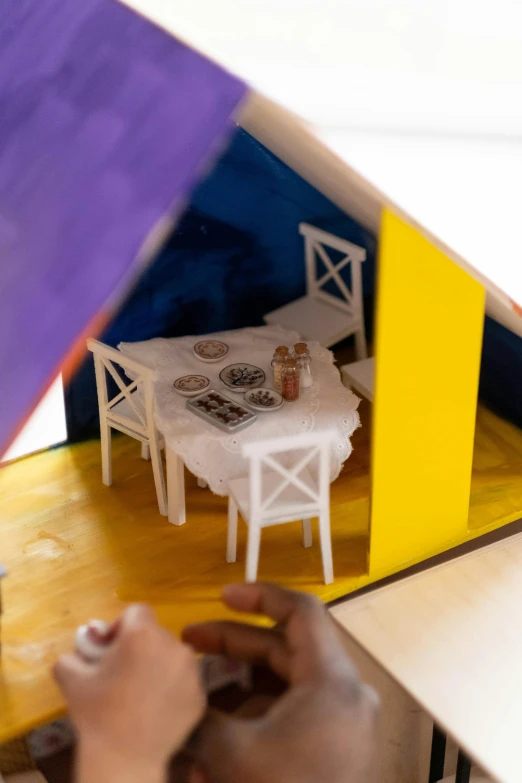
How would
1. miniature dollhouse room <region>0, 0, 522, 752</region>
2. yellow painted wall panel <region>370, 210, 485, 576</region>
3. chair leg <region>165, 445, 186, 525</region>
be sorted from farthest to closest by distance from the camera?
chair leg <region>165, 445, 186, 525</region> < miniature dollhouse room <region>0, 0, 522, 752</region> < yellow painted wall panel <region>370, 210, 485, 576</region>

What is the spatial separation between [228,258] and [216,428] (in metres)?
1.26

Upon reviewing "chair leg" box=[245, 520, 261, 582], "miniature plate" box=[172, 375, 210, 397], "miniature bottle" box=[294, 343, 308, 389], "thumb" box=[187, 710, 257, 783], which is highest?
"miniature bottle" box=[294, 343, 308, 389]

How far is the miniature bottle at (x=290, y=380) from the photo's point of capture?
10.8 feet

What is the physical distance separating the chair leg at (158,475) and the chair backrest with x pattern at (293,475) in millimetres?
507

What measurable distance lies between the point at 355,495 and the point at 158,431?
850 mm

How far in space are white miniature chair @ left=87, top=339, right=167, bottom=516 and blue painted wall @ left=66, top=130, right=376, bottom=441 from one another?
1.33 ft

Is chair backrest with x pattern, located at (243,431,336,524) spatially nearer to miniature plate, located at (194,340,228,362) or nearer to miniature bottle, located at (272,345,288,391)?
miniature bottle, located at (272,345,288,391)

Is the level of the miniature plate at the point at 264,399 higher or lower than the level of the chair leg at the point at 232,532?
higher

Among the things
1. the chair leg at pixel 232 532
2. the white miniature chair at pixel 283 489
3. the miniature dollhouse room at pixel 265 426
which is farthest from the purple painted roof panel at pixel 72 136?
the chair leg at pixel 232 532

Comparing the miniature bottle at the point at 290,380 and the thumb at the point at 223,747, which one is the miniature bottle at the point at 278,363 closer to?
the miniature bottle at the point at 290,380

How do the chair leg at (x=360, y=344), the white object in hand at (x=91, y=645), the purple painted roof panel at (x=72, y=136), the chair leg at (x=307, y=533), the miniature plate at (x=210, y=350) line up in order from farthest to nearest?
the chair leg at (x=360, y=344) < the miniature plate at (x=210, y=350) < the chair leg at (x=307, y=533) < the purple painted roof panel at (x=72, y=136) < the white object in hand at (x=91, y=645)

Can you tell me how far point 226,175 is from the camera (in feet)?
13.1

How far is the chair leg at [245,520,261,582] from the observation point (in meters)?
2.93

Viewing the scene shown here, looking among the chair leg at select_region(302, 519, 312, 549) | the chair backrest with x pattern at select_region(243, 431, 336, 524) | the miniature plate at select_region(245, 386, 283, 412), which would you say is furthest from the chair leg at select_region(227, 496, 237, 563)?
the miniature plate at select_region(245, 386, 283, 412)
